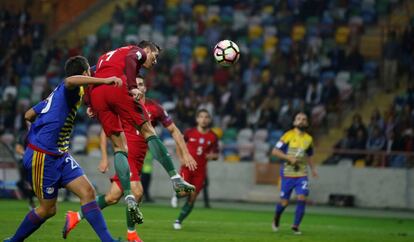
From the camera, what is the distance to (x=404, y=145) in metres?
27.0

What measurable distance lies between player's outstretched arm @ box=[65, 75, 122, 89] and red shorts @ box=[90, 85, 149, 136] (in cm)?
170

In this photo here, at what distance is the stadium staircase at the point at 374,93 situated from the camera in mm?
29469

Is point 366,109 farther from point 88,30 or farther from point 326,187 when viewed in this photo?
point 88,30

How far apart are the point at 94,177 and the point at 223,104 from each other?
4.45 m

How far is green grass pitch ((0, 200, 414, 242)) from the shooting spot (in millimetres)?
15211

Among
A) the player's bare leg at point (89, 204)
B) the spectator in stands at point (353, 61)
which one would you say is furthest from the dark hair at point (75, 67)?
the spectator in stands at point (353, 61)

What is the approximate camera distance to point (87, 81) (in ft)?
35.7

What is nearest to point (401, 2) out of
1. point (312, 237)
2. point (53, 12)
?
point (53, 12)

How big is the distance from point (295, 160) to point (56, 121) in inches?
307

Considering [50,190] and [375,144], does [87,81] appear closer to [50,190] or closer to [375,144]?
[50,190]

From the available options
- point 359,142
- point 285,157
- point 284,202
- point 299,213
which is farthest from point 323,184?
point 299,213

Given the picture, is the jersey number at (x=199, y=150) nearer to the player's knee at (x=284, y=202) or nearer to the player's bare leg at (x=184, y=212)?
the player's bare leg at (x=184, y=212)

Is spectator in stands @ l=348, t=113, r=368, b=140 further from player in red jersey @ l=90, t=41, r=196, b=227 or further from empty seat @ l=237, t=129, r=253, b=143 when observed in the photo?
player in red jersey @ l=90, t=41, r=196, b=227

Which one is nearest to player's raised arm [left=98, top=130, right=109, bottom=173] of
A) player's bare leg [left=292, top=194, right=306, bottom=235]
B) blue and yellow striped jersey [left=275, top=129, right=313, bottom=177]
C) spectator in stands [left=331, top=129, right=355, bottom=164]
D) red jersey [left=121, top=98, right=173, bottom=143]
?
red jersey [left=121, top=98, right=173, bottom=143]
